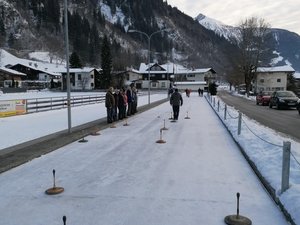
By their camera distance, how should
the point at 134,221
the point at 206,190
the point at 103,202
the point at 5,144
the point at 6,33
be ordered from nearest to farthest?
the point at 134,221 < the point at 103,202 < the point at 206,190 < the point at 5,144 < the point at 6,33

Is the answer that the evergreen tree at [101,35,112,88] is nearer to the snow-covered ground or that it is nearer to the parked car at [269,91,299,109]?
the parked car at [269,91,299,109]

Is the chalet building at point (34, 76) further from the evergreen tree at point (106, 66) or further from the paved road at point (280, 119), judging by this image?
the paved road at point (280, 119)

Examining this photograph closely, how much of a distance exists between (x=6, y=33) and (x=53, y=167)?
189602mm

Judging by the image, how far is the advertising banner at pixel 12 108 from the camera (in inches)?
931

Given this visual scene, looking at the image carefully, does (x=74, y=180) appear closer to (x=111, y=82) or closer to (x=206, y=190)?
(x=206, y=190)

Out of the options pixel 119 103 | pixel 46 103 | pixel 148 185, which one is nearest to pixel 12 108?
pixel 46 103

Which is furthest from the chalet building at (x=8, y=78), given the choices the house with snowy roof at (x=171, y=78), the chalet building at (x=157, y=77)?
the chalet building at (x=157, y=77)

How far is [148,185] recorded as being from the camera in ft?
24.5

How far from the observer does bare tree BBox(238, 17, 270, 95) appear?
69.3 meters

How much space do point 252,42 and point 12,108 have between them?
178 feet

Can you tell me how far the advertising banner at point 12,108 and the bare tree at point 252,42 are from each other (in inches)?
2020

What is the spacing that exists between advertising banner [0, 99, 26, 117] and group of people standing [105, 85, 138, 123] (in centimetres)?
732

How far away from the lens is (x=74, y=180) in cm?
792

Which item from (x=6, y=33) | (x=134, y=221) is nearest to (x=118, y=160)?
(x=134, y=221)
